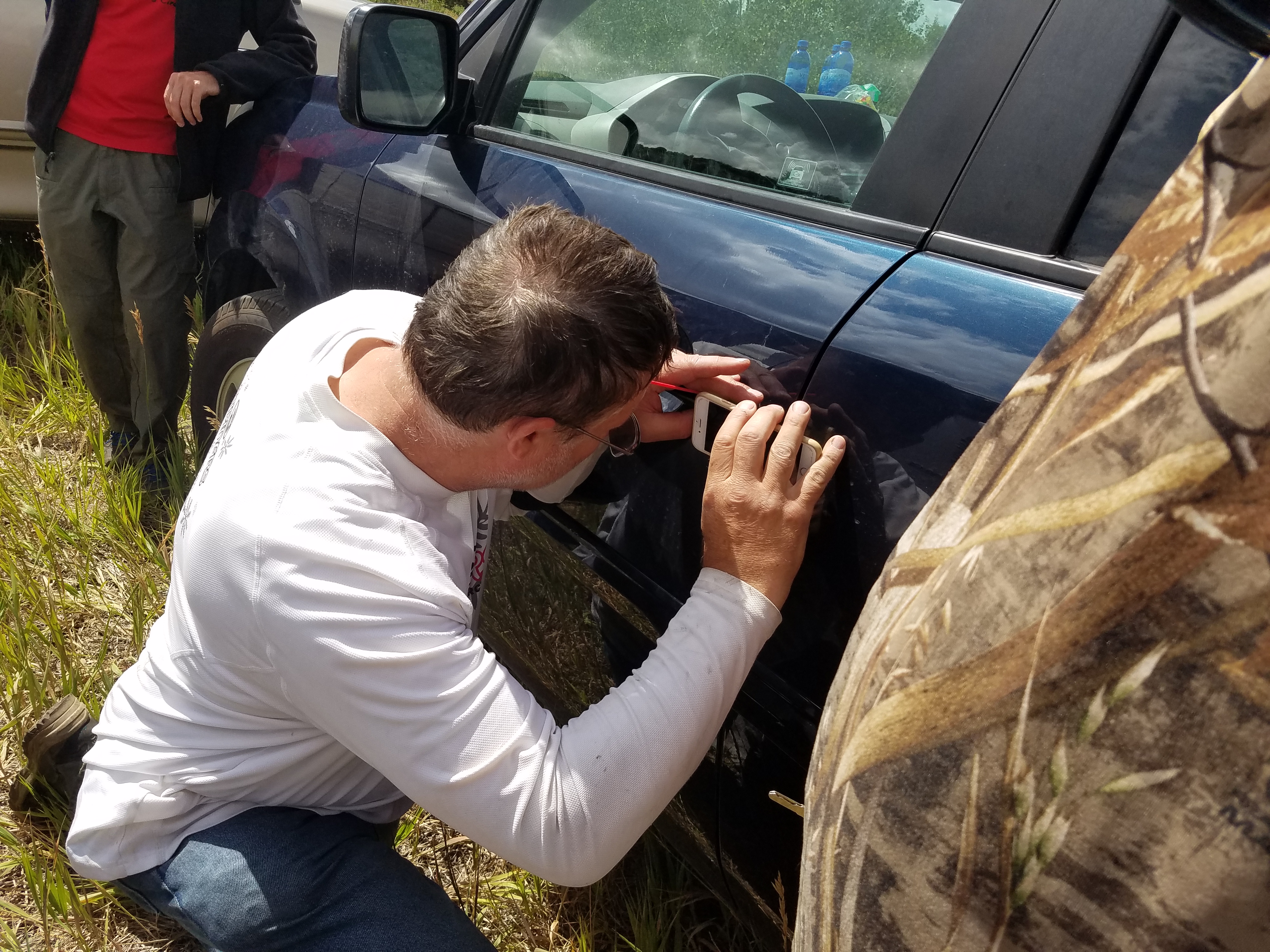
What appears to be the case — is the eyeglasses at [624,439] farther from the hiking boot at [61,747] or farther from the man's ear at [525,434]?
the hiking boot at [61,747]

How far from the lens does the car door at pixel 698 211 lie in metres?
1.25

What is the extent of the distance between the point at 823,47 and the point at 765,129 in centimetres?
15

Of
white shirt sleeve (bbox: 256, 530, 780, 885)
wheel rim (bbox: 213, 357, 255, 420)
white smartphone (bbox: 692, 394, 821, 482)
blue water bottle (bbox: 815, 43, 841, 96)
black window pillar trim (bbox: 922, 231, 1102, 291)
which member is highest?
blue water bottle (bbox: 815, 43, 841, 96)

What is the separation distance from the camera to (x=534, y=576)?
187 centimetres

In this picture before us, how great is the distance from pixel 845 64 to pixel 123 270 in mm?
2673

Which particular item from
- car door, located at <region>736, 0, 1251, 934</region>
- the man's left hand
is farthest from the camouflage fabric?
the man's left hand

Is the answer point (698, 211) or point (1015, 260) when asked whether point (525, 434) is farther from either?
A: point (1015, 260)

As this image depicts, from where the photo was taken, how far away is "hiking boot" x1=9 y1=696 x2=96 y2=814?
202 centimetres

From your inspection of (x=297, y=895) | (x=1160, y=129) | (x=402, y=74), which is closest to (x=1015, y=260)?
(x=1160, y=129)

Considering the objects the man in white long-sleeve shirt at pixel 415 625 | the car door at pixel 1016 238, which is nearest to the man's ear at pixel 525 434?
the man in white long-sleeve shirt at pixel 415 625

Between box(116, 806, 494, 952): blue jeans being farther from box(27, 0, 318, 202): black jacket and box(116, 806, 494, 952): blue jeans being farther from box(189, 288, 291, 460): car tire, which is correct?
box(27, 0, 318, 202): black jacket

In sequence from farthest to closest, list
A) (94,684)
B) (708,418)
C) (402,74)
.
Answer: (94,684)
(402,74)
(708,418)

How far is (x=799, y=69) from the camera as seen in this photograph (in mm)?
1586

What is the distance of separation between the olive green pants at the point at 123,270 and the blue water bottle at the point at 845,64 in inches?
96.0
